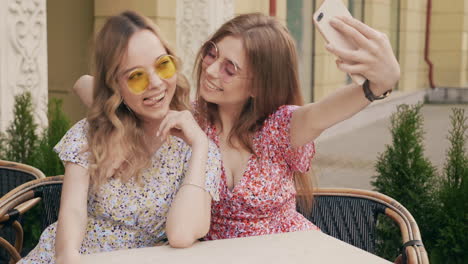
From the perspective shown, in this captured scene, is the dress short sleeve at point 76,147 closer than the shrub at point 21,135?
Yes

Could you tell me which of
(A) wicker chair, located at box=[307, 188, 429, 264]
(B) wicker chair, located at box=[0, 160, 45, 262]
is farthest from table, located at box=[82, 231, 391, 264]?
(B) wicker chair, located at box=[0, 160, 45, 262]

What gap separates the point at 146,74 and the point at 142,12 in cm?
420

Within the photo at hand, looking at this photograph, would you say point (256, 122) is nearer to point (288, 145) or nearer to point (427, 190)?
point (288, 145)

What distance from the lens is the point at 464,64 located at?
1738 cm

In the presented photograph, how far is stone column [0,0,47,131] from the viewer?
3.91 meters

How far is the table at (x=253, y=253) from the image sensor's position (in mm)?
1778

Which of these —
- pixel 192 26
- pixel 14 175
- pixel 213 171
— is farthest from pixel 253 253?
pixel 192 26

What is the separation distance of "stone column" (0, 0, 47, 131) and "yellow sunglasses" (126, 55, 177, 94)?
206 cm

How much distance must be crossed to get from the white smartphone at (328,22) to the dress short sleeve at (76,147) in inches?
33.0

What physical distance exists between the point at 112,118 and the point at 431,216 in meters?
1.91

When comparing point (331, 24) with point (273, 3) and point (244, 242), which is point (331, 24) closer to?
point (244, 242)

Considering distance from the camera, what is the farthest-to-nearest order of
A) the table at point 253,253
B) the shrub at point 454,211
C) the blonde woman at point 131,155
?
the shrub at point 454,211 < the blonde woman at point 131,155 < the table at point 253,253

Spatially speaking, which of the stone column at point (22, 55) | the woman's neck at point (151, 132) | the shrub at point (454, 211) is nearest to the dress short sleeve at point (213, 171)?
the woman's neck at point (151, 132)

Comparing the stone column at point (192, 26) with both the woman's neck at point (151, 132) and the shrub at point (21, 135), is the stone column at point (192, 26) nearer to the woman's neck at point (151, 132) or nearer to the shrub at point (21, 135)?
the shrub at point (21, 135)
